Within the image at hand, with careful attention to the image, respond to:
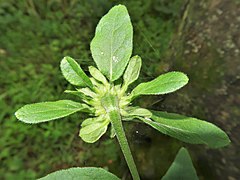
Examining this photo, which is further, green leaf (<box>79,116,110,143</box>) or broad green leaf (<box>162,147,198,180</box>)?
broad green leaf (<box>162,147,198,180</box>)

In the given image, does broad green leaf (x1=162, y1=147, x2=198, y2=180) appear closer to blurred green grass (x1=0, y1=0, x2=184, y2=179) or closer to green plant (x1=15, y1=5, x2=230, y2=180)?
green plant (x1=15, y1=5, x2=230, y2=180)

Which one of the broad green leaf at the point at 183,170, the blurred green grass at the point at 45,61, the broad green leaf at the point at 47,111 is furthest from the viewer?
the blurred green grass at the point at 45,61

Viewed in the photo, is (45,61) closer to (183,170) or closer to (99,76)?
(183,170)

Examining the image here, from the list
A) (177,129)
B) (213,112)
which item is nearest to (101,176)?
(177,129)

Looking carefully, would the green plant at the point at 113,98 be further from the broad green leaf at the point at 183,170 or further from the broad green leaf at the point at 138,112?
the broad green leaf at the point at 183,170

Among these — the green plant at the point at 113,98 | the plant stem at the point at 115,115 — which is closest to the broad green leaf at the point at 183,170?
the green plant at the point at 113,98

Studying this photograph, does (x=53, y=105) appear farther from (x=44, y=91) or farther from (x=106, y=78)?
(x=44, y=91)

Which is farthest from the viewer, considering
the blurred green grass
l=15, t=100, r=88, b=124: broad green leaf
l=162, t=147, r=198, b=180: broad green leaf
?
the blurred green grass

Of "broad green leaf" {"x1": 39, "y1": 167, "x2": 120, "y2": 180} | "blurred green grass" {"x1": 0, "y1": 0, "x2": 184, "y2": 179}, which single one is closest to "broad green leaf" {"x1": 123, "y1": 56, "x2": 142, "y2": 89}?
"broad green leaf" {"x1": 39, "y1": 167, "x2": 120, "y2": 180}
